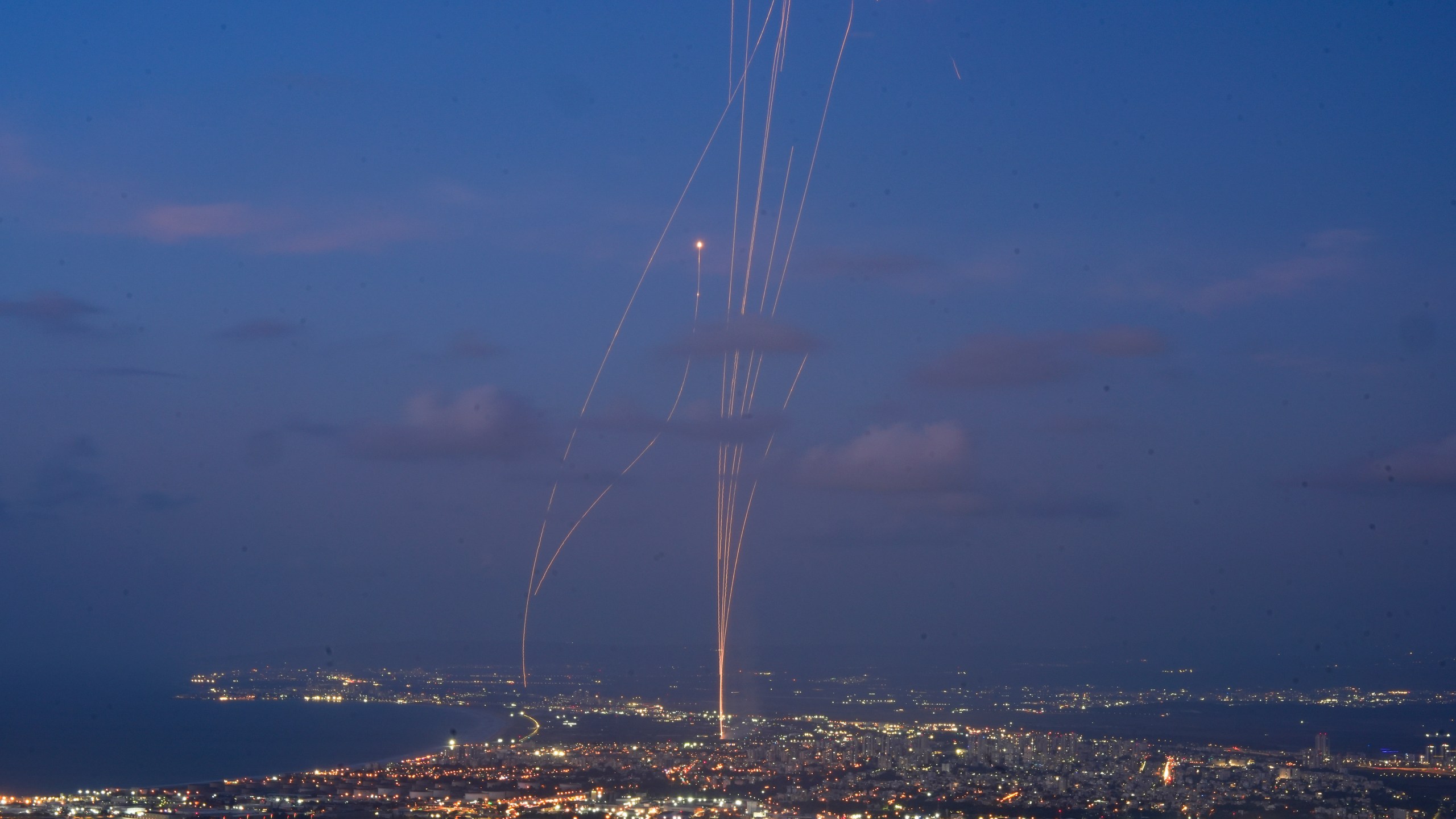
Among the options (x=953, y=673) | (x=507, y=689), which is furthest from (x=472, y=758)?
(x=953, y=673)

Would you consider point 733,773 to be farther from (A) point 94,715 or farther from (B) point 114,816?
(A) point 94,715

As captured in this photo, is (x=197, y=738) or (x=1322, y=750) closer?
(x=1322, y=750)

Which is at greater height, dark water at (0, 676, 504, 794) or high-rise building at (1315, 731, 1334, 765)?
high-rise building at (1315, 731, 1334, 765)

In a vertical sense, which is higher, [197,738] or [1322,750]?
[1322,750]

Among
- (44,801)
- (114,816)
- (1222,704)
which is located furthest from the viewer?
(1222,704)

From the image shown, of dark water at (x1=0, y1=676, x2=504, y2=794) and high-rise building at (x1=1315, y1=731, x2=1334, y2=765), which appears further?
dark water at (x1=0, y1=676, x2=504, y2=794)

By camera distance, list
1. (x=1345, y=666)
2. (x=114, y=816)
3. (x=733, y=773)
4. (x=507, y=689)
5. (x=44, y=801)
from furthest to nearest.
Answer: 1. (x=1345, y=666)
2. (x=507, y=689)
3. (x=733, y=773)
4. (x=44, y=801)
5. (x=114, y=816)

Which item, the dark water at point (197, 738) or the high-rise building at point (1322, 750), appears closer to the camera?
the high-rise building at point (1322, 750)

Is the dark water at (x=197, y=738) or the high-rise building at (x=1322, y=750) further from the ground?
the high-rise building at (x=1322, y=750)
